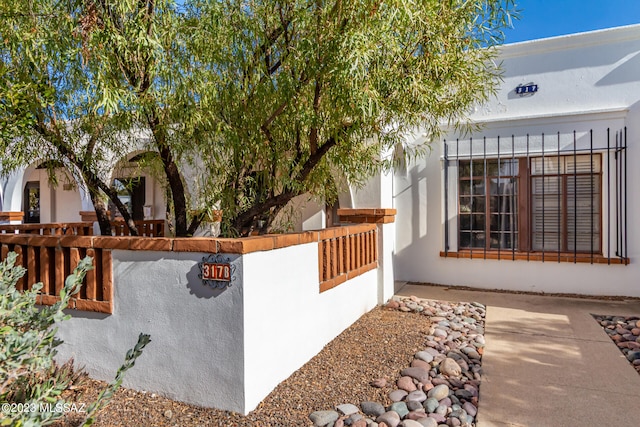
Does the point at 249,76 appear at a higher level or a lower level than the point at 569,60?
lower

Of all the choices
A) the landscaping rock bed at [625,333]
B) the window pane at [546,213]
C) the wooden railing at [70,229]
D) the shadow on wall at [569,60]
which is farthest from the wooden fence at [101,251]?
the shadow on wall at [569,60]

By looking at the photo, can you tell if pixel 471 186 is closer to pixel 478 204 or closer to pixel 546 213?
pixel 478 204

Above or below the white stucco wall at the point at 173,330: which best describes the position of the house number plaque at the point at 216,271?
above

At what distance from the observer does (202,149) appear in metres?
3.86

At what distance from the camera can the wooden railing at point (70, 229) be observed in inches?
263

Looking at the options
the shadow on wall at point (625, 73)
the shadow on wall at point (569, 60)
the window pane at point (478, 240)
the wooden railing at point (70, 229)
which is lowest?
the window pane at point (478, 240)

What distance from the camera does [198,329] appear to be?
3023 mm

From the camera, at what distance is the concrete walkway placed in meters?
2.96

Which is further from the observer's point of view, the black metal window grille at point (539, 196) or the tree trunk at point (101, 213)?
the black metal window grille at point (539, 196)

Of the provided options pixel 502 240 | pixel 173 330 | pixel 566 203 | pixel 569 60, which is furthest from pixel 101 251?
pixel 569 60

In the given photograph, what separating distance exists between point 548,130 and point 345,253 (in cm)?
452

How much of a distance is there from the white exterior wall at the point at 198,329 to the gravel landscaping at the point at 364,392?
122 millimetres

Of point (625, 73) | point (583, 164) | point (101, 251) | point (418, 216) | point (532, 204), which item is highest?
point (625, 73)

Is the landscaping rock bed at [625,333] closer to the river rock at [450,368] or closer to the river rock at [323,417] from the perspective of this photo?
→ the river rock at [450,368]
